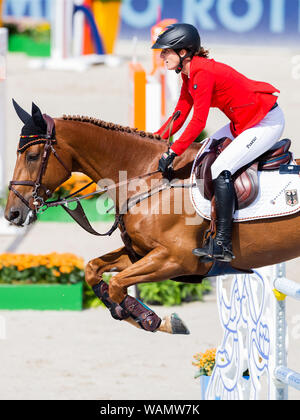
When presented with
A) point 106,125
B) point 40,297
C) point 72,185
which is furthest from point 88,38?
point 106,125

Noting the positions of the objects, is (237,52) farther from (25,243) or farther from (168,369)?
(168,369)

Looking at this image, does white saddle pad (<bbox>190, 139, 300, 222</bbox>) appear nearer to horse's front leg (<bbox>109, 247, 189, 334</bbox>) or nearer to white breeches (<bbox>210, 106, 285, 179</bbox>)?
white breeches (<bbox>210, 106, 285, 179</bbox>)

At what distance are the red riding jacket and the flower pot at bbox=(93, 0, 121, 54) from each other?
79.8ft

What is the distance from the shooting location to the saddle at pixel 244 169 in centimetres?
502

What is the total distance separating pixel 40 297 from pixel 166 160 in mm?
5635

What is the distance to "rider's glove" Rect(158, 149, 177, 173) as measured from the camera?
A: 4918 millimetres

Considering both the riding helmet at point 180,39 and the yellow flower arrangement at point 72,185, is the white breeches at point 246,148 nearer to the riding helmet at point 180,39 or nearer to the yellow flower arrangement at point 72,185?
the riding helmet at point 180,39

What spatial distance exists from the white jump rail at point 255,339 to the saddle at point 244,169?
0.79 meters

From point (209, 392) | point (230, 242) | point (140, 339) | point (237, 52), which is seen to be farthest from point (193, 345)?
point (237, 52)

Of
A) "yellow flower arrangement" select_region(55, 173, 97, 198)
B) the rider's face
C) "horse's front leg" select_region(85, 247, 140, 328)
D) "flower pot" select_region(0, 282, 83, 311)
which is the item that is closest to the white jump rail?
"horse's front leg" select_region(85, 247, 140, 328)

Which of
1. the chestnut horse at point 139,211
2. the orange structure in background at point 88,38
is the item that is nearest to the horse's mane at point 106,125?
the chestnut horse at point 139,211

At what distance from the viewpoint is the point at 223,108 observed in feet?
16.5

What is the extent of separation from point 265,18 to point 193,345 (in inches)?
396

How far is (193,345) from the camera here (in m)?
8.89
